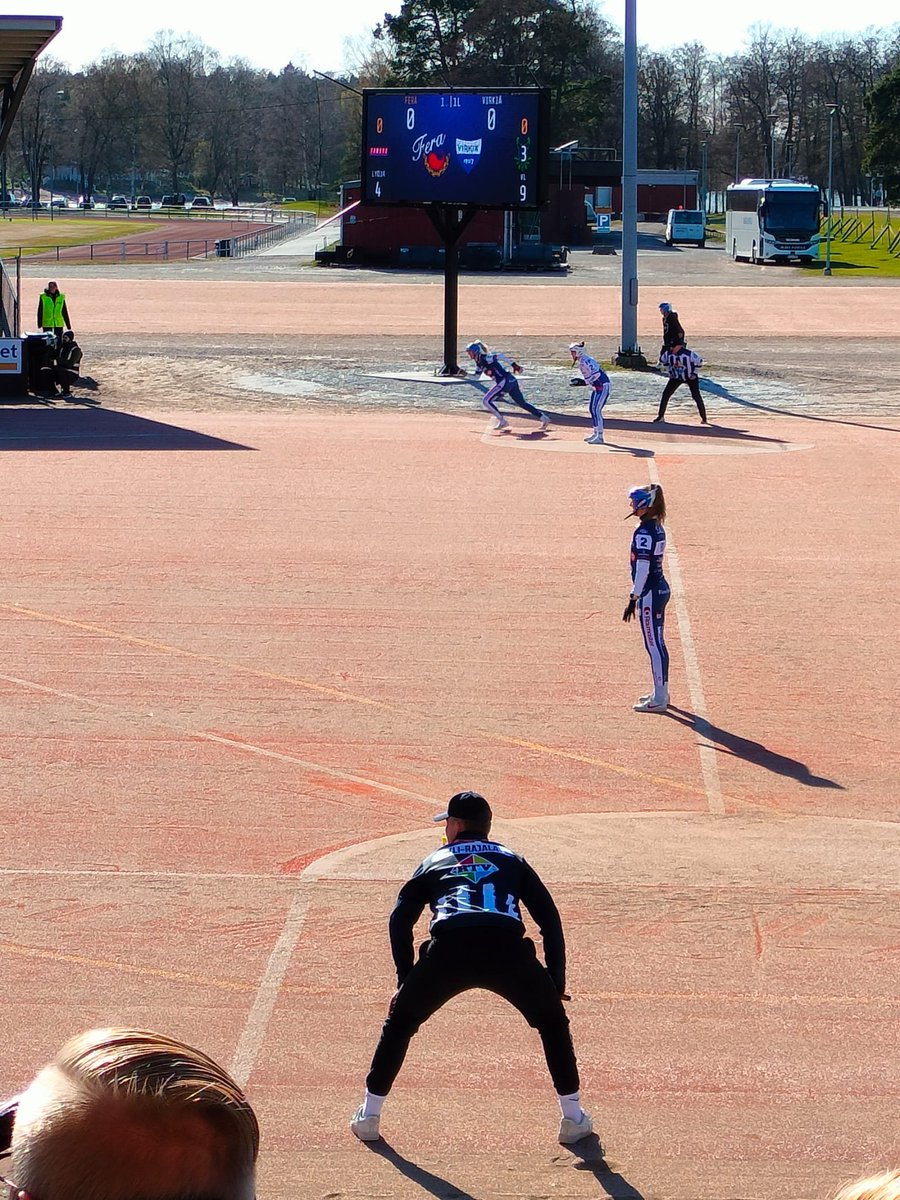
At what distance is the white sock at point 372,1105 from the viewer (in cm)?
557

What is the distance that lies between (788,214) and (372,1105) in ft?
235

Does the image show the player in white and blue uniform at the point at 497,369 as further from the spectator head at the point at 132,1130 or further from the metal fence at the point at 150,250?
the metal fence at the point at 150,250

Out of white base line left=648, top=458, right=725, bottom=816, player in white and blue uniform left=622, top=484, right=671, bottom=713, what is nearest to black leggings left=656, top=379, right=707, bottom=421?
white base line left=648, top=458, right=725, bottom=816

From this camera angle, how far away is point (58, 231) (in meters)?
94.4

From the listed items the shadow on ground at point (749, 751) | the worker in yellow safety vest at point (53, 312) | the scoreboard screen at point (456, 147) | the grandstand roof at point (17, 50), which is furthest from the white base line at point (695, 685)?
the worker in yellow safety vest at point (53, 312)

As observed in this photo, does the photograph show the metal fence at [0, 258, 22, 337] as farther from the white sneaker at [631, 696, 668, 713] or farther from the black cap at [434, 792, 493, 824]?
the black cap at [434, 792, 493, 824]

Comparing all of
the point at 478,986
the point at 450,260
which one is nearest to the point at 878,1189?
the point at 478,986

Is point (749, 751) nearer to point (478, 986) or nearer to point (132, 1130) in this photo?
point (478, 986)

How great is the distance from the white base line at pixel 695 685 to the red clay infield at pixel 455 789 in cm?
5

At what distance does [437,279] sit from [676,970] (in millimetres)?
57635

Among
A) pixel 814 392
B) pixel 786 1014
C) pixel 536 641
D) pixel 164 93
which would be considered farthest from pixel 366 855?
pixel 164 93

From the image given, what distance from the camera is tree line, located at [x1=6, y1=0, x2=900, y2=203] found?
108 meters

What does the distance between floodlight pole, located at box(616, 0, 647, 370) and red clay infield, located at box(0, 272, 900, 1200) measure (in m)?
14.5

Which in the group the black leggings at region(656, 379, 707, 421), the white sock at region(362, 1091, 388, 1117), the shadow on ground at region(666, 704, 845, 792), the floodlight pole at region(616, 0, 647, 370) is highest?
the floodlight pole at region(616, 0, 647, 370)
